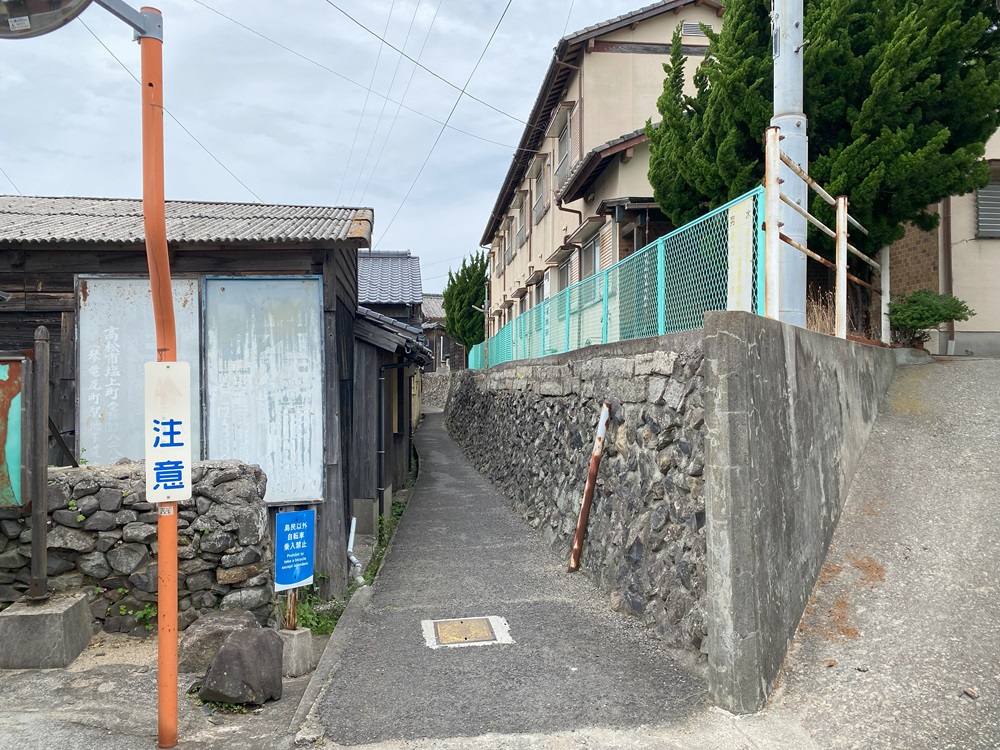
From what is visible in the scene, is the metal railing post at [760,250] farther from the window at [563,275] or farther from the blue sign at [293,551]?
the window at [563,275]

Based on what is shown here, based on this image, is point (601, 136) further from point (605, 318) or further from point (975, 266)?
point (605, 318)

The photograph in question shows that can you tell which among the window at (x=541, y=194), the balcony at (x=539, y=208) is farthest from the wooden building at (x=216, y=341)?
the window at (x=541, y=194)

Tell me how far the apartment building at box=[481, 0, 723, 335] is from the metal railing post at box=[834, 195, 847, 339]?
5162 millimetres

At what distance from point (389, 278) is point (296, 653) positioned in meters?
15.5

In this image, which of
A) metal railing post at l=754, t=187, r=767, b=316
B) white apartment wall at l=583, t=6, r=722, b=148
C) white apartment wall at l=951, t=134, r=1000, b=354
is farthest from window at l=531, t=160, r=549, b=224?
metal railing post at l=754, t=187, r=767, b=316

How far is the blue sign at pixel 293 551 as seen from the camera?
6.02m

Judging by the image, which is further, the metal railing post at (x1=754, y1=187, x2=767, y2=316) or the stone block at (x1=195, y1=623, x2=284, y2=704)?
the metal railing post at (x1=754, y1=187, x2=767, y2=316)

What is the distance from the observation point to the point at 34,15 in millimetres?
3602

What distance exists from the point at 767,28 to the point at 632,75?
20.6 ft

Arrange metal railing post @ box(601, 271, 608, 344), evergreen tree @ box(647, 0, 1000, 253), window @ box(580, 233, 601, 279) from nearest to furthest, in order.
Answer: metal railing post @ box(601, 271, 608, 344)
evergreen tree @ box(647, 0, 1000, 253)
window @ box(580, 233, 601, 279)

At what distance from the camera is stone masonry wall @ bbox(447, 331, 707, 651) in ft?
17.6

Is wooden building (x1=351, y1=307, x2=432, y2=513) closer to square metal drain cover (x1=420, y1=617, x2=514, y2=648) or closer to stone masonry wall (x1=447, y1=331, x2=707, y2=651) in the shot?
stone masonry wall (x1=447, y1=331, x2=707, y2=651)

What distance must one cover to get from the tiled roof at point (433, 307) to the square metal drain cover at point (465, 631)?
1560 inches

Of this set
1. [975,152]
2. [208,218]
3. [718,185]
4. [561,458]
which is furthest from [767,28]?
[208,218]
